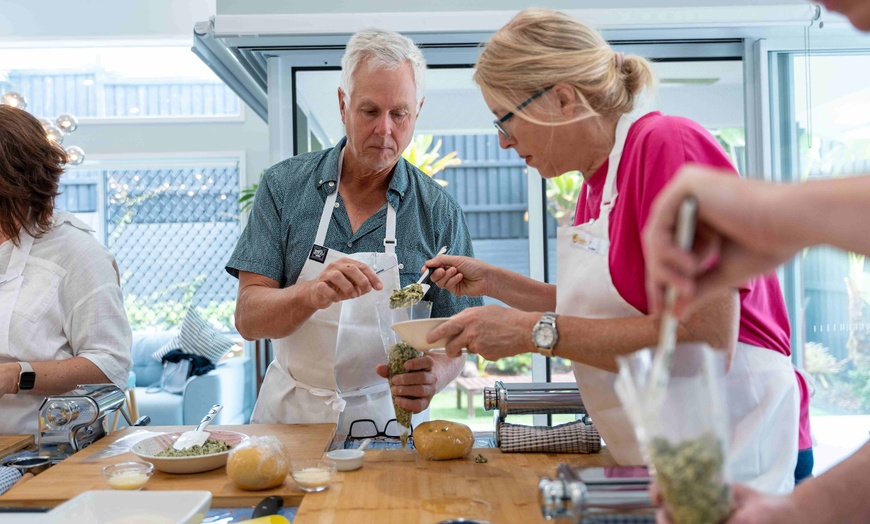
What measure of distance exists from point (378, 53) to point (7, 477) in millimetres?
1392

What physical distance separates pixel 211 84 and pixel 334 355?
6771 mm

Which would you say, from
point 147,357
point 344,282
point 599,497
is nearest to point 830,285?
point 344,282

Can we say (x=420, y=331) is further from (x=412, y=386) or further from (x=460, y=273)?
(x=460, y=273)

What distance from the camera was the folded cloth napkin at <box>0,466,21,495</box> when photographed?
1.63 m

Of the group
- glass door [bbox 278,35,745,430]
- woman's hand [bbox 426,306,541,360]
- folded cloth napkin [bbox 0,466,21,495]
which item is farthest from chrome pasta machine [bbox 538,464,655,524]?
glass door [bbox 278,35,745,430]

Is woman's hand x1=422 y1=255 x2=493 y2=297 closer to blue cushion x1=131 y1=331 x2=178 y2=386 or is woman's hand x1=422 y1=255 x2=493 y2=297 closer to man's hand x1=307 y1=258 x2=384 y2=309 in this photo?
man's hand x1=307 y1=258 x2=384 y2=309

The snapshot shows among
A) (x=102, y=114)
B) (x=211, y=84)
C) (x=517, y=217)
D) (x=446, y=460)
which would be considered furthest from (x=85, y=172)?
(x=446, y=460)

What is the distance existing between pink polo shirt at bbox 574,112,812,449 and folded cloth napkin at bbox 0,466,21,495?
135cm

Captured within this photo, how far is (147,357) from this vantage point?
23.2 ft

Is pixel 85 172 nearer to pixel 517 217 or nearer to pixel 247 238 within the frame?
pixel 517 217

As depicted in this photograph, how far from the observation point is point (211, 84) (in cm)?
836

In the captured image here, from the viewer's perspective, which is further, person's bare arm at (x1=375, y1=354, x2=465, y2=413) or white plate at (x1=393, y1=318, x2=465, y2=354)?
person's bare arm at (x1=375, y1=354, x2=465, y2=413)

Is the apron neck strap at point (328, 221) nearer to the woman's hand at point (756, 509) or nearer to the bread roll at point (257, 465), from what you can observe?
the bread roll at point (257, 465)

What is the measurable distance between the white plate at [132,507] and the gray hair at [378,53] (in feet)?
4.19
